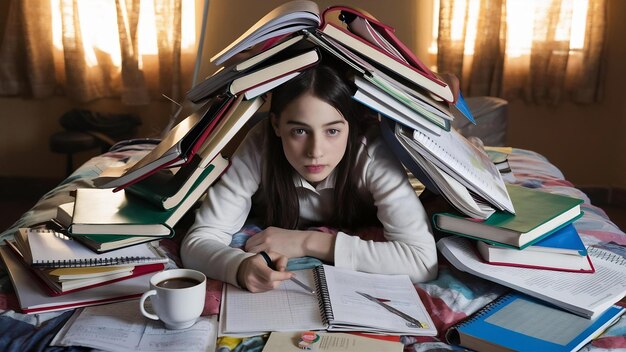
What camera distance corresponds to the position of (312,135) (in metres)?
1.27

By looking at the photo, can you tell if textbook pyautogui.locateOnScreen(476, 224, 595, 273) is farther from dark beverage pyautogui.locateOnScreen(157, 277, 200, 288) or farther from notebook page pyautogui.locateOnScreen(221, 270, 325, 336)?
dark beverage pyautogui.locateOnScreen(157, 277, 200, 288)

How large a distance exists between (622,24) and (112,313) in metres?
3.10

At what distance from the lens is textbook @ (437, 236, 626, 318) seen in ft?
3.59

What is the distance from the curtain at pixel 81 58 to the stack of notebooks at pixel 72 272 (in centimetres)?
228

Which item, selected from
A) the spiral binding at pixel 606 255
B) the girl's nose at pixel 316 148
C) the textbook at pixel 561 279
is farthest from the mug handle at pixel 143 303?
the spiral binding at pixel 606 255

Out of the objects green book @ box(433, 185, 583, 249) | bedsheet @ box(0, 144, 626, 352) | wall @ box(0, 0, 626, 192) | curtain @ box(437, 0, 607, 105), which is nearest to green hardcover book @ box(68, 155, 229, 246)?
bedsheet @ box(0, 144, 626, 352)

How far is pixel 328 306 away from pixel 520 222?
427 mm

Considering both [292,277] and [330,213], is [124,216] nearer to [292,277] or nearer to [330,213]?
[292,277]

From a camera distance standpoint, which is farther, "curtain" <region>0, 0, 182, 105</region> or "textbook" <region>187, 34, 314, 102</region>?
"curtain" <region>0, 0, 182, 105</region>

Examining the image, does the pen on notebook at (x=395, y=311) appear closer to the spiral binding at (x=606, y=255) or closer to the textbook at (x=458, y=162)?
the textbook at (x=458, y=162)

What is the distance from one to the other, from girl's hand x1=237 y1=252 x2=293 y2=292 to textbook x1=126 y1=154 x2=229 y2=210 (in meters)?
0.19

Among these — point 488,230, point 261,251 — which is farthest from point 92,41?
point 488,230

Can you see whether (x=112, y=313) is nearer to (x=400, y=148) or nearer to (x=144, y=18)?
(x=400, y=148)

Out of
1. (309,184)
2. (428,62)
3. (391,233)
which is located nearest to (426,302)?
(391,233)
